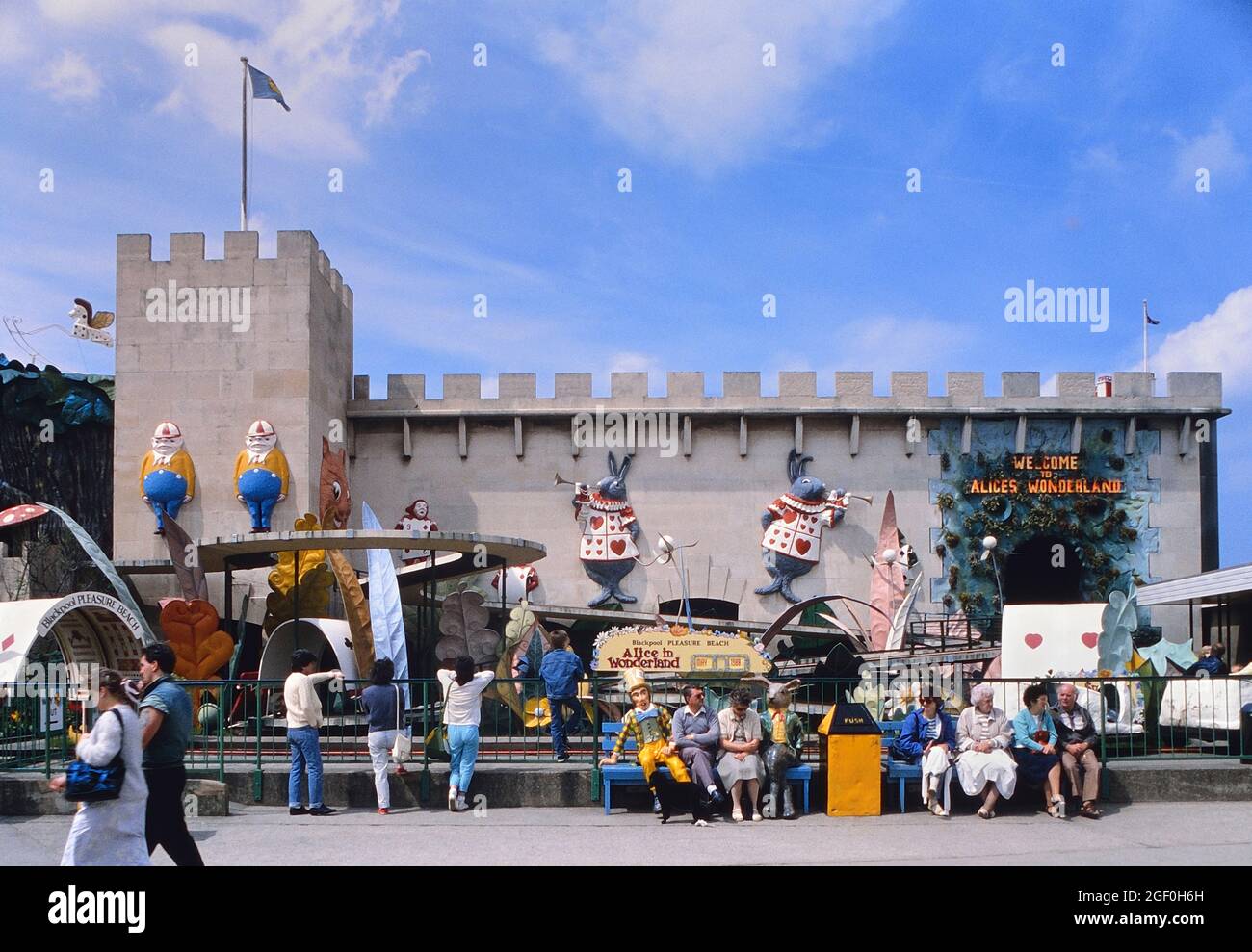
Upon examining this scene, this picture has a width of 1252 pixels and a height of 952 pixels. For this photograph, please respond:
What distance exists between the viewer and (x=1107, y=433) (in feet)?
102

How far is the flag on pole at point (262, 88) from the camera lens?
27625 millimetres

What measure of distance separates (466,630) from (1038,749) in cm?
958

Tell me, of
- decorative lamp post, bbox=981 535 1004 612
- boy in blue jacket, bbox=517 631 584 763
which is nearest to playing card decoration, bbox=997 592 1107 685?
boy in blue jacket, bbox=517 631 584 763

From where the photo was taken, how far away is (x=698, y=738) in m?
12.4

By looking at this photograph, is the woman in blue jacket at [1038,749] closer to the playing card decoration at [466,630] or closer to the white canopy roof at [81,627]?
the playing card decoration at [466,630]

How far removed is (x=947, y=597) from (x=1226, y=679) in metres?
16.2

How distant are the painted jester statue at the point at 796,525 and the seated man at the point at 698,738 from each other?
18.0 metres

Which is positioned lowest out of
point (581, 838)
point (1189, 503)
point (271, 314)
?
point (581, 838)

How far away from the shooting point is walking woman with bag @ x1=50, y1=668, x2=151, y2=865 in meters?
7.10

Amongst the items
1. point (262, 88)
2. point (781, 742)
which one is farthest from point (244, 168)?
point (781, 742)
